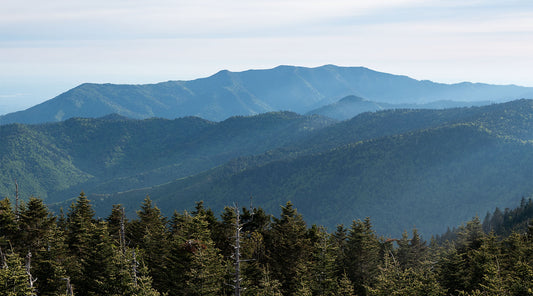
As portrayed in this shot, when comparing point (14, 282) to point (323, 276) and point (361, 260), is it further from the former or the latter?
point (361, 260)

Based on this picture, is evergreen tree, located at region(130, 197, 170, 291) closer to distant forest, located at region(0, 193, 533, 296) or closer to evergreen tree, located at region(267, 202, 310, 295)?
distant forest, located at region(0, 193, 533, 296)

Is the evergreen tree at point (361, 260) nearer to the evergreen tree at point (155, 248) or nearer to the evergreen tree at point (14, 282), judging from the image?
the evergreen tree at point (155, 248)

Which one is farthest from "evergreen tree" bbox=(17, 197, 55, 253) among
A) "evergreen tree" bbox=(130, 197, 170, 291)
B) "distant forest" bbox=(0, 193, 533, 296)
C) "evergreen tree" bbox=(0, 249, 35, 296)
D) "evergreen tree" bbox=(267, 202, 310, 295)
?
"evergreen tree" bbox=(267, 202, 310, 295)

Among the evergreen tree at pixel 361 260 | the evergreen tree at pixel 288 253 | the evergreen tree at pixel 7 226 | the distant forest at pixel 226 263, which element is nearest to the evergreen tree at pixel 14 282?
the distant forest at pixel 226 263

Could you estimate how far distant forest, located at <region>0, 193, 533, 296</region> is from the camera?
38.2 m

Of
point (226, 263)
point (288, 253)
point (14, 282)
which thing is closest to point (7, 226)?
point (14, 282)

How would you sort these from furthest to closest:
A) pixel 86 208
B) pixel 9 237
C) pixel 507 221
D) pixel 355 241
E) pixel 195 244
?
pixel 507 221 < pixel 86 208 < pixel 355 241 < pixel 9 237 < pixel 195 244

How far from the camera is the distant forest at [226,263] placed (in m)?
38.2

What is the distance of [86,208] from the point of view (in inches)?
2603

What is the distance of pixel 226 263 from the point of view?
47719 millimetres

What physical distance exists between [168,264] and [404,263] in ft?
130

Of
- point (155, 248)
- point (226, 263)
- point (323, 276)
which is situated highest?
point (155, 248)

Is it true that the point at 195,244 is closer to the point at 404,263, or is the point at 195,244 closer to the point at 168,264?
the point at 168,264

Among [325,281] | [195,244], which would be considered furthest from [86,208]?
[325,281]
